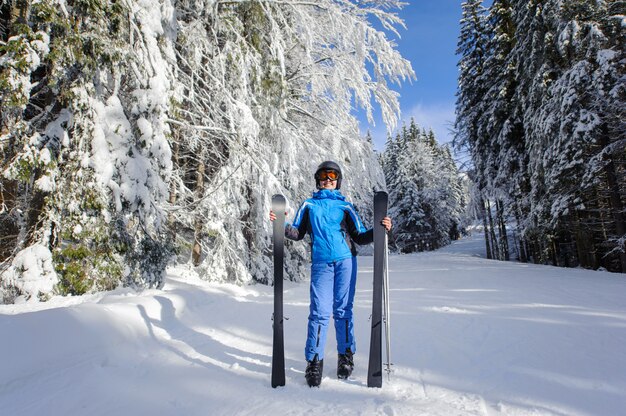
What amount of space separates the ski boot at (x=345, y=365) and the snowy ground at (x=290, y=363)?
83mm

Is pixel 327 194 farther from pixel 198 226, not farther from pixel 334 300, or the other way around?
pixel 198 226

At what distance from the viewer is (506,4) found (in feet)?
60.4

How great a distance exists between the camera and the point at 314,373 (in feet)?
9.21

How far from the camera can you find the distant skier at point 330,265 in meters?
3.00

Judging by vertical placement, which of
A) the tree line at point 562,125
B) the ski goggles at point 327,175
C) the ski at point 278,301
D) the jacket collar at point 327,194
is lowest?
the ski at point 278,301

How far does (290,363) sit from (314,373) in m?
0.65

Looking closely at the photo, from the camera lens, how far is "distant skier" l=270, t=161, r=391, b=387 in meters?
3.00

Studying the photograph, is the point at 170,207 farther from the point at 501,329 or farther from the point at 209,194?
the point at 501,329

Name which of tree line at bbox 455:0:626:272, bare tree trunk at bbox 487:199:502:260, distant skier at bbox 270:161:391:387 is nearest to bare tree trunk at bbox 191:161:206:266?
distant skier at bbox 270:161:391:387

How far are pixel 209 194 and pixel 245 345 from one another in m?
4.59

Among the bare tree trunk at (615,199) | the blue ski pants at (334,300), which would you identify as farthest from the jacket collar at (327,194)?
the bare tree trunk at (615,199)

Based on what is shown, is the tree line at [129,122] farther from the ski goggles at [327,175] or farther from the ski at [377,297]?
the ski at [377,297]

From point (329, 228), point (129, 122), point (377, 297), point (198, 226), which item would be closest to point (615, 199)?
point (377, 297)

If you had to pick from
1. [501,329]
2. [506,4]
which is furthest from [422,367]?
[506,4]
